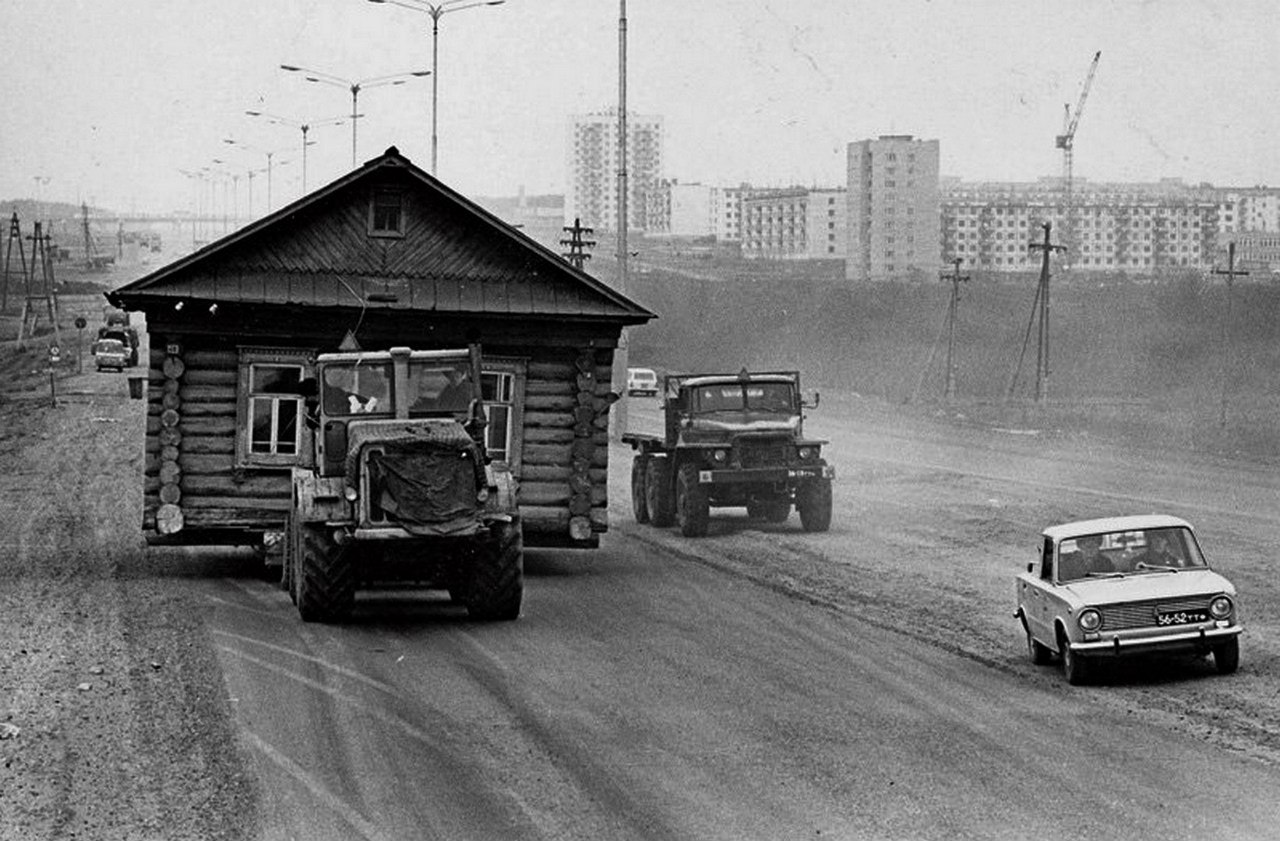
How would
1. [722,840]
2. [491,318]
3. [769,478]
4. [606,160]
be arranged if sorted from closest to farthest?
[722,840], [491,318], [769,478], [606,160]

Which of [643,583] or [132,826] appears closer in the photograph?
[132,826]

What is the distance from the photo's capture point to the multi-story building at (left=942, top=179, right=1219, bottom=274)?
497 feet

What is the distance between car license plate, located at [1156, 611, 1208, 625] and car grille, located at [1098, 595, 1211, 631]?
0.03m

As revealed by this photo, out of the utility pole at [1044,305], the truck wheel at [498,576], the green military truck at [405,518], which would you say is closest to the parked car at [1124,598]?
the truck wheel at [498,576]

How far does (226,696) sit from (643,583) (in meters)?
9.86

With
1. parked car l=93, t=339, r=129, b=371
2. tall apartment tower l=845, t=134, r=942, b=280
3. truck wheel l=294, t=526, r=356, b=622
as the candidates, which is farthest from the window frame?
tall apartment tower l=845, t=134, r=942, b=280

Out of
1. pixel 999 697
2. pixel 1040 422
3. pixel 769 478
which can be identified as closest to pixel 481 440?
pixel 999 697

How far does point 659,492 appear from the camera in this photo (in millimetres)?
34094

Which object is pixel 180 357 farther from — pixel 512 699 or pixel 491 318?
pixel 512 699

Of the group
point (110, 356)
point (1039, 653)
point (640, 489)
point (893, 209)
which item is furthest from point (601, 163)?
point (1039, 653)

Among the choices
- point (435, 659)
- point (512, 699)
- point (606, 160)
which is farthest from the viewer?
point (606, 160)

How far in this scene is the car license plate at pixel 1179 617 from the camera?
17609mm

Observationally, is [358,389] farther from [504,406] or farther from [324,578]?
[504,406]

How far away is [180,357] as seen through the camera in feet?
90.1
